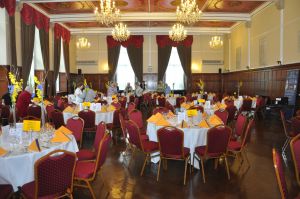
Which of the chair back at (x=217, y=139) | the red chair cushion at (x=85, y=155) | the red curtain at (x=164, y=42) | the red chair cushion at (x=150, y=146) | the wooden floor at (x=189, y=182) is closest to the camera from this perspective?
the wooden floor at (x=189, y=182)

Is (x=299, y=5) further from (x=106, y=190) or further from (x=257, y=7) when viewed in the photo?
(x=106, y=190)

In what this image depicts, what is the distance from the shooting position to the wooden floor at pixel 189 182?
4.43 m

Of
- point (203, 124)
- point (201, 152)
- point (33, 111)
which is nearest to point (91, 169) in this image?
point (201, 152)

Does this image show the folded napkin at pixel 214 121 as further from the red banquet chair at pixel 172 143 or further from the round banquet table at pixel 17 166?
the round banquet table at pixel 17 166

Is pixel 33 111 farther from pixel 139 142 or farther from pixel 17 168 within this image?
pixel 17 168

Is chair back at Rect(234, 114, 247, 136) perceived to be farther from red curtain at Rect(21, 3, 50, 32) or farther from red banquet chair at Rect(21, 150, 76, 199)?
red curtain at Rect(21, 3, 50, 32)

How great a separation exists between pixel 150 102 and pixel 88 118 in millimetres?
9518

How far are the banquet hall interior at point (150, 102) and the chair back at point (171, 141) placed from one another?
0.02m

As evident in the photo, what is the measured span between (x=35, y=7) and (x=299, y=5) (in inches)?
461

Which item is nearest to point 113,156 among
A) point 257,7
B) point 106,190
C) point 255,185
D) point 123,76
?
point 106,190

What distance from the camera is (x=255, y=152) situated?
6.93 m

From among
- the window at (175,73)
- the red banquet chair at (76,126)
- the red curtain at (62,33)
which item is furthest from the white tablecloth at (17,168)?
the window at (175,73)

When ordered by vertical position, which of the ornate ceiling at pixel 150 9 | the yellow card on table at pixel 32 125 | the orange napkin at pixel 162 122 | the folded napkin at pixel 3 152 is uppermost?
the ornate ceiling at pixel 150 9

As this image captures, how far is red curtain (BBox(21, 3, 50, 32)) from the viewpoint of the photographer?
12.7 m
